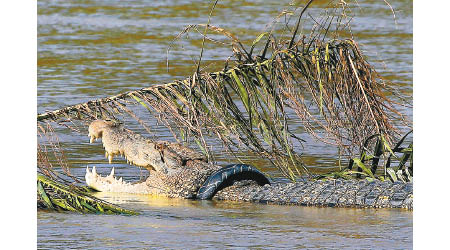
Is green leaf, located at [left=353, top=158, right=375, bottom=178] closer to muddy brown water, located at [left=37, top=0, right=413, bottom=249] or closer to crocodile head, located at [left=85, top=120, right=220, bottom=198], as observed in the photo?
muddy brown water, located at [left=37, top=0, right=413, bottom=249]

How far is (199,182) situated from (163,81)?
5.39 m

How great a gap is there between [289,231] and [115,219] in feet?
4.08

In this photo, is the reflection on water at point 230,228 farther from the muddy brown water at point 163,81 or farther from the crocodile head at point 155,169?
the crocodile head at point 155,169

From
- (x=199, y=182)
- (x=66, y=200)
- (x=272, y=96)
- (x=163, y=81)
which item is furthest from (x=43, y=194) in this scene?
(x=163, y=81)

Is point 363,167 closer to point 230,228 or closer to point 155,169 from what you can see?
point 155,169

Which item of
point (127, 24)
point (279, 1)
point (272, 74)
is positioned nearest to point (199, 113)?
point (272, 74)

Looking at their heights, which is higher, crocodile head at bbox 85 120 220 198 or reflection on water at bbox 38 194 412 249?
crocodile head at bbox 85 120 220 198

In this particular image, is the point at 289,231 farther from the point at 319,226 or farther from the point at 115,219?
the point at 115,219

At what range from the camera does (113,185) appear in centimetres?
880

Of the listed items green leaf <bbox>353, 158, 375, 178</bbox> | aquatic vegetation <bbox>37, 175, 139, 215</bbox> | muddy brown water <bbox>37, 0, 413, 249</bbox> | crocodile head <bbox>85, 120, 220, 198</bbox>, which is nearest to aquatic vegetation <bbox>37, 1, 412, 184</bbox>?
green leaf <bbox>353, 158, 375, 178</bbox>

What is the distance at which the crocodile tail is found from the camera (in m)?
8.69

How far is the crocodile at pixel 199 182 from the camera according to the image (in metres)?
8.21

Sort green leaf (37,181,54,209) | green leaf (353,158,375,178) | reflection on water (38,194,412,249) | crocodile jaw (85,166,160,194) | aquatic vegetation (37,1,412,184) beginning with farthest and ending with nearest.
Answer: crocodile jaw (85,166,160,194)
green leaf (353,158,375,178)
aquatic vegetation (37,1,412,184)
green leaf (37,181,54,209)
reflection on water (38,194,412,249)

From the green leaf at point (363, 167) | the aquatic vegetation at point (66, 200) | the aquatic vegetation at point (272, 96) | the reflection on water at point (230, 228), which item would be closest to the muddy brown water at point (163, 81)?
the reflection on water at point (230, 228)
